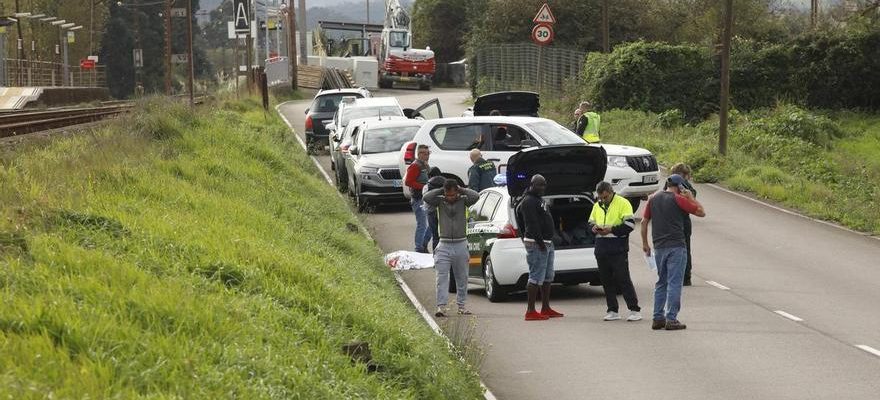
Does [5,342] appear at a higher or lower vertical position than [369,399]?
higher

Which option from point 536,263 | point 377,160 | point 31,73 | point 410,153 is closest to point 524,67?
point 377,160

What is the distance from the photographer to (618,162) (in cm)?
2441

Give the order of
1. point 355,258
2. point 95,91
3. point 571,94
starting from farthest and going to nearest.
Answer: point 95,91 → point 571,94 → point 355,258

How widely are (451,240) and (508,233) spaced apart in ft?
4.77

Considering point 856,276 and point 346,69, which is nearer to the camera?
Result: point 856,276

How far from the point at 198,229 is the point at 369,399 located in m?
5.20

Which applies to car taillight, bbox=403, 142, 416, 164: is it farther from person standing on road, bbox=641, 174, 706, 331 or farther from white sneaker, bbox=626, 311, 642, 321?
person standing on road, bbox=641, 174, 706, 331

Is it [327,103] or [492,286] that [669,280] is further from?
[327,103]

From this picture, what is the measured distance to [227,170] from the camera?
21.7 m

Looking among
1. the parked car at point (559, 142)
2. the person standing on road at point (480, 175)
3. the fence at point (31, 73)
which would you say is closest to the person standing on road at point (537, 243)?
the person standing on road at point (480, 175)

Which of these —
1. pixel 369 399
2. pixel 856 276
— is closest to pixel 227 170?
→ pixel 856 276

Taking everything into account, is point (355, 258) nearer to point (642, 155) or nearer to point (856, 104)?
point (642, 155)

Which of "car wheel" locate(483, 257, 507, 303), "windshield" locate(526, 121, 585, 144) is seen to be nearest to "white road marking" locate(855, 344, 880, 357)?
"car wheel" locate(483, 257, 507, 303)

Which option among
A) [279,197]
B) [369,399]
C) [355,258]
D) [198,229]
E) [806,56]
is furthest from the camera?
[806,56]
